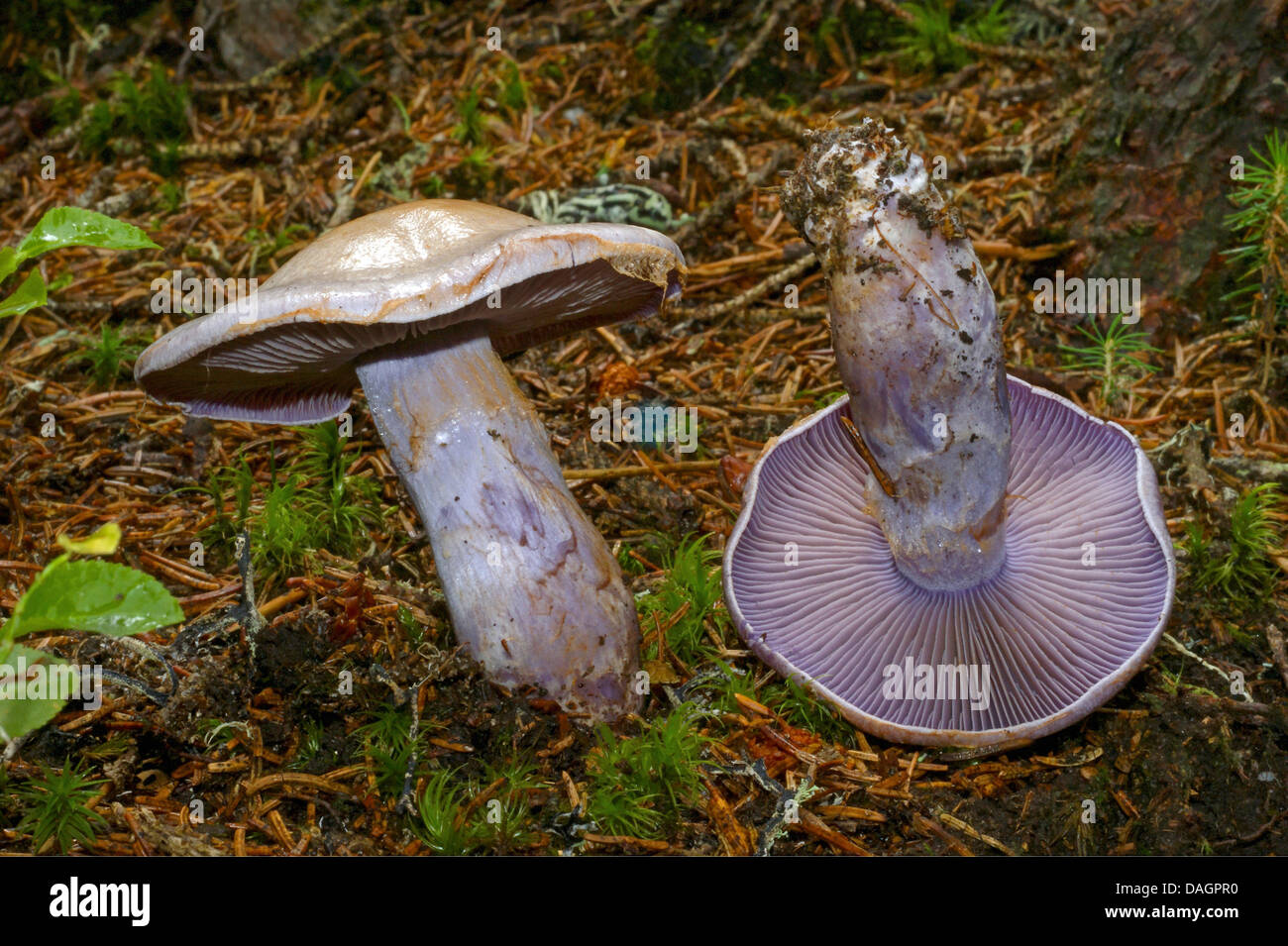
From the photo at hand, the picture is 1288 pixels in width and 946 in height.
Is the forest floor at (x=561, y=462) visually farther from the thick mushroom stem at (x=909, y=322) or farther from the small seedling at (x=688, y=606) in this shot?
the thick mushroom stem at (x=909, y=322)

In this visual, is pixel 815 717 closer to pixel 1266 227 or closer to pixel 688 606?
pixel 688 606

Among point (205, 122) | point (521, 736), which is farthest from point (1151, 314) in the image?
point (205, 122)

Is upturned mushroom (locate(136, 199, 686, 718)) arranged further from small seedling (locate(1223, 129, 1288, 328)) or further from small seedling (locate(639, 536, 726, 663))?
small seedling (locate(1223, 129, 1288, 328))

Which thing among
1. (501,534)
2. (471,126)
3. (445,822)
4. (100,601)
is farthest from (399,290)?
(471,126)

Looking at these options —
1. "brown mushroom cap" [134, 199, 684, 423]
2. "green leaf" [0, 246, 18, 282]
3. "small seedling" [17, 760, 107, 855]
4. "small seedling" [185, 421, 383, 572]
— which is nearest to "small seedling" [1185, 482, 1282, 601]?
"brown mushroom cap" [134, 199, 684, 423]

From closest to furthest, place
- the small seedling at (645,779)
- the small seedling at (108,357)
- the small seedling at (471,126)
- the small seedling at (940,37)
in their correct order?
1. the small seedling at (645,779)
2. the small seedling at (108,357)
3. the small seedling at (471,126)
4. the small seedling at (940,37)

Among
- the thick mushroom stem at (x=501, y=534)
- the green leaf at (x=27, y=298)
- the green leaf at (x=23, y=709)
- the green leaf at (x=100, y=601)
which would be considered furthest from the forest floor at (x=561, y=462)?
the green leaf at (x=27, y=298)

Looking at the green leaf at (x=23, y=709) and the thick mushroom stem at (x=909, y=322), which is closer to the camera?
the green leaf at (x=23, y=709)
